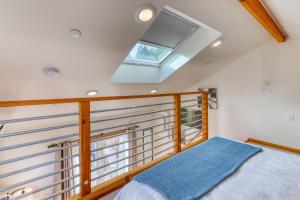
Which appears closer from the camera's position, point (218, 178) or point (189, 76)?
point (218, 178)

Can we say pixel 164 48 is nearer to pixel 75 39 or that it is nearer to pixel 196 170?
pixel 75 39

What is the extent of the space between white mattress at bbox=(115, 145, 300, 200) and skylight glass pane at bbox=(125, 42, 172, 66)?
79.9 inches

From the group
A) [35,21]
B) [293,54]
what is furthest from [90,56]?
[293,54]

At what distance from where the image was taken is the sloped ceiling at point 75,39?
1293mm

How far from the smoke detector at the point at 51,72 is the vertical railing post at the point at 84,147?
72 cm

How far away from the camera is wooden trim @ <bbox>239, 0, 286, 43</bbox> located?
5.16 feet

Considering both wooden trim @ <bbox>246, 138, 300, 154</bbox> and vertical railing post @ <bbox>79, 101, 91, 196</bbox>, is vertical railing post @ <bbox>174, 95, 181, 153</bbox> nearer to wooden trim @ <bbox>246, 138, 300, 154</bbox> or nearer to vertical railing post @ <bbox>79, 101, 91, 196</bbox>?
vertical railing post @ <bbox>79, 101, 91, 196</bbox>

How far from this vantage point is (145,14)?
1539 millimetres

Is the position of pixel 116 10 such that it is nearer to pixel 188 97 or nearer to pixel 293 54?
pixel 293 54

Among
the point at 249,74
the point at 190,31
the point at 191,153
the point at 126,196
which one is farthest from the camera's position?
the point at 249,74

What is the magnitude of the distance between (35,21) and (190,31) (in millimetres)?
1961

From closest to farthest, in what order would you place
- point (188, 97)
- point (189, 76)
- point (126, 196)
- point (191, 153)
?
point (126, 196) < point (191, 153) < point (189, 76) < point (188, 97)

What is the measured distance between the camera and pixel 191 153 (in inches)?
68.2

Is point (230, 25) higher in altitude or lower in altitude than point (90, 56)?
higher
